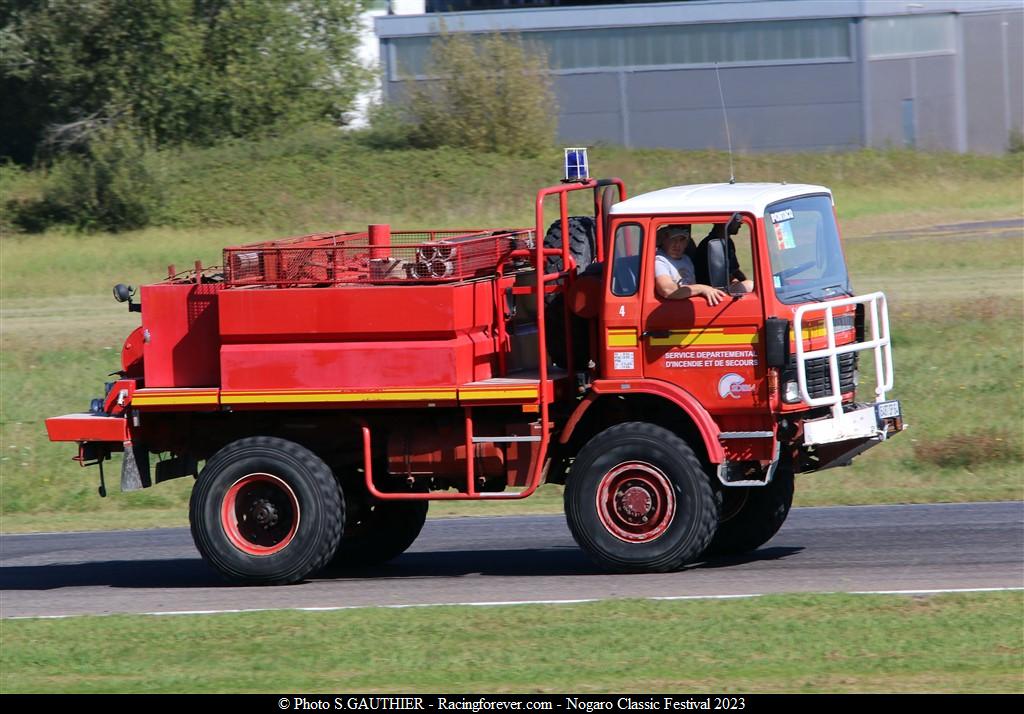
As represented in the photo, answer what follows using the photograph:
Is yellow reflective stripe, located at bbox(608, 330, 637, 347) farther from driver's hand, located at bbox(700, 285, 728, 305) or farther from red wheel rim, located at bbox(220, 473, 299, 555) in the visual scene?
red wheel rim, located at bbox(220, 473, 299, 555)

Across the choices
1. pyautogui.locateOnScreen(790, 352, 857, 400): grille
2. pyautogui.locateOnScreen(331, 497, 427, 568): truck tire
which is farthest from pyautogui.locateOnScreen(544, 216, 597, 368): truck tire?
pyautogui.locateOnScreen(331, 497, 427, 568): truck tire

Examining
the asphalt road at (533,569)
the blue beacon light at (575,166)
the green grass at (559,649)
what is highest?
the blue beacon light at (575,166)

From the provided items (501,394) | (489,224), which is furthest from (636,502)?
(489,224)

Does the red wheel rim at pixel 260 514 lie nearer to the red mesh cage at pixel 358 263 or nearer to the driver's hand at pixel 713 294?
the red mesh cage at pixel 358 263

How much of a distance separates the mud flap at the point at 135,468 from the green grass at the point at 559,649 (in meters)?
1.58

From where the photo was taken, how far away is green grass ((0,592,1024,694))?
775 cm

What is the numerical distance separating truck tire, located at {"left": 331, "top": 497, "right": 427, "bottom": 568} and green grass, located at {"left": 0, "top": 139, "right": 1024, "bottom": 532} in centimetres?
333

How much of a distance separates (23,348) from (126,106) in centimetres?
2099

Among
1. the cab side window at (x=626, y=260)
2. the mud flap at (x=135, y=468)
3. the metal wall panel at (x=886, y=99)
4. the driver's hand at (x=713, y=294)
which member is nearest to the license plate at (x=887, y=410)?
the driver's hand at (x=713, y=294)

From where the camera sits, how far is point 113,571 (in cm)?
1262

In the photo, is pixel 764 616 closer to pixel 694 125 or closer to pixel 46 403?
pixel 46 403

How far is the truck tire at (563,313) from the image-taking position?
11078 mm

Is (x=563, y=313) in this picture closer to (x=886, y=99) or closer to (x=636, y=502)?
(x=636, y=502)

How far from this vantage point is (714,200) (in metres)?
10.6
